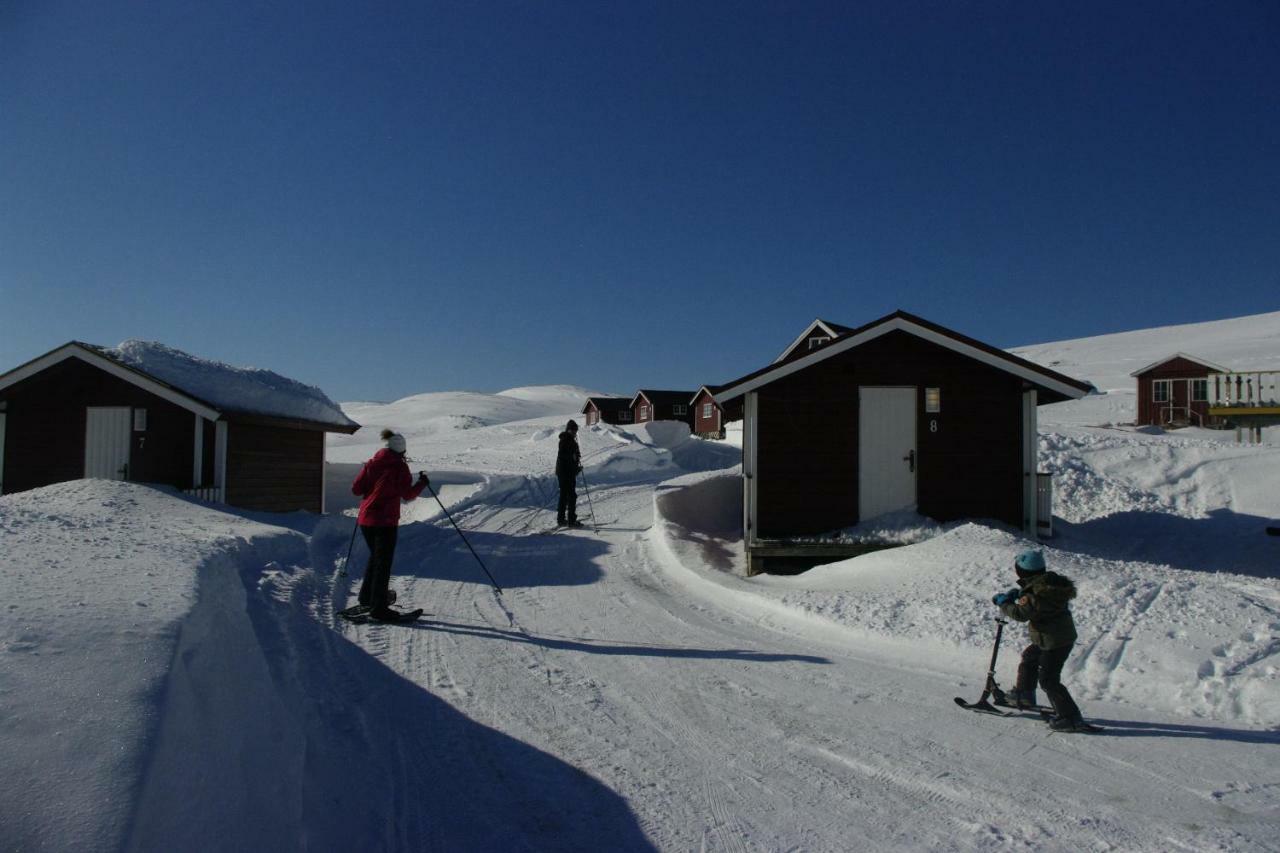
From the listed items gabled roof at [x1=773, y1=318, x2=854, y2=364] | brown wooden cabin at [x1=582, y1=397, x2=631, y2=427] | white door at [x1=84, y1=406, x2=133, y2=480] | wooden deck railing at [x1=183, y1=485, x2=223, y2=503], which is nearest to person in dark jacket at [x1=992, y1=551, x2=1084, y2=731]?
wooden deck railing at [x1=183, y1=485, x2=223, y2=503]

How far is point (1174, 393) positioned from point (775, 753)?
124 ft

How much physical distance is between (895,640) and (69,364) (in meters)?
15.3

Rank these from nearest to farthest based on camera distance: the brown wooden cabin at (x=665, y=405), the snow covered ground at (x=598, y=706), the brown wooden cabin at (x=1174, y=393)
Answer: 1. the snow covered ground at (x=598, y=706)
2. the brown wooden cabin at (x=1174, y=393)
3. the brown wooden cabin at (x=665, y=405)

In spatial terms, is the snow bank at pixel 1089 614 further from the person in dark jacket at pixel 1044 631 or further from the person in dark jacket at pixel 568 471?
the person in dark jacket at pixel 568 471

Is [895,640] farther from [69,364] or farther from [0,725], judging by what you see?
[69,364]

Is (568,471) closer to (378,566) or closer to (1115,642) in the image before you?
(378,566)

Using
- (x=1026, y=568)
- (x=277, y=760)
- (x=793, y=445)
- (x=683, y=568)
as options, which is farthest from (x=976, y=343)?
(x=277, y=760)

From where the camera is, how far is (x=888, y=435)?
38.7 ft

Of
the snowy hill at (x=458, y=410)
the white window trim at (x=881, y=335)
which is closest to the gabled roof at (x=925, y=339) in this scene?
the white window trim at (x=881, y=335)

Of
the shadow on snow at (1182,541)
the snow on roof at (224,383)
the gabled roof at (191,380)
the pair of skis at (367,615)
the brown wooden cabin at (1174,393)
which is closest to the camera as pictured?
the pair of skis at (367,615)

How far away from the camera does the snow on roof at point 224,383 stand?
48.3 ft

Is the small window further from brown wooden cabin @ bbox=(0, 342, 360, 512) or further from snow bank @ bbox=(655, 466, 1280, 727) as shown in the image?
brown wooden cabin @ bbox=(0, 342, 360, 512)

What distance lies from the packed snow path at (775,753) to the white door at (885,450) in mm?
4531

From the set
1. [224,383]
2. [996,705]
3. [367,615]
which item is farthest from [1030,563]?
[224,383]
